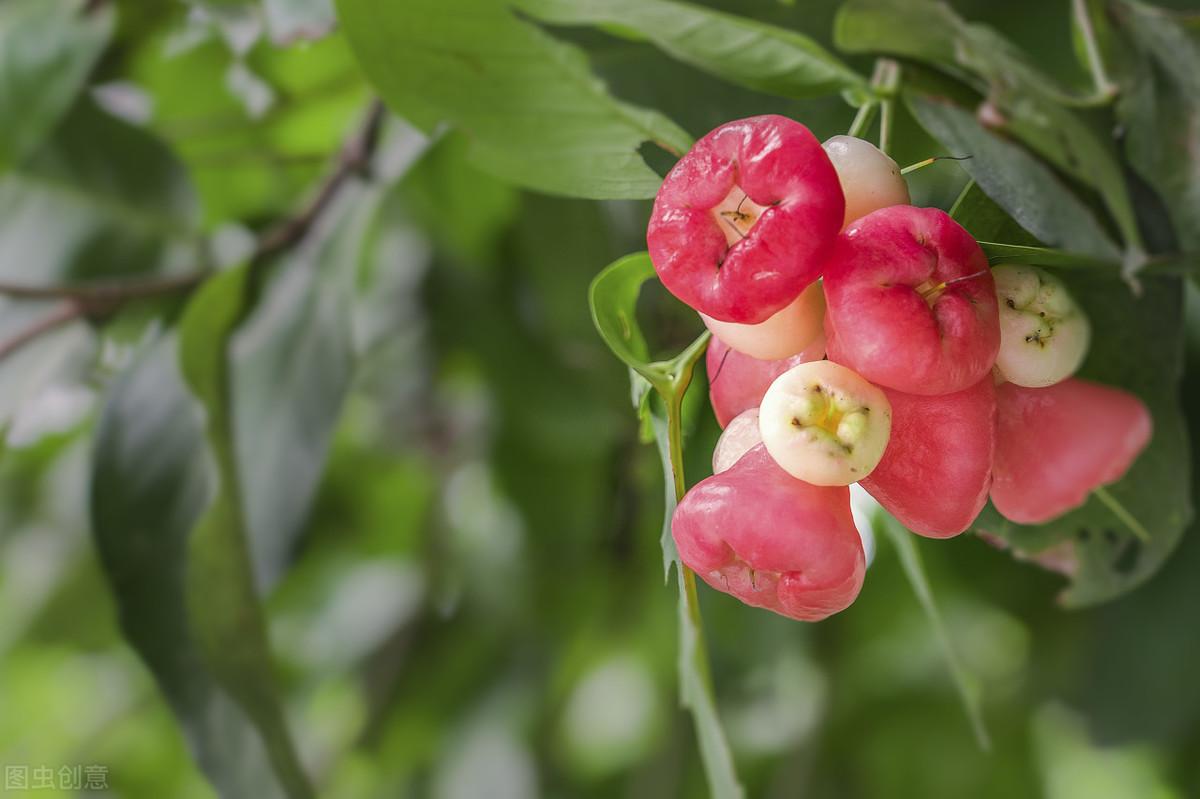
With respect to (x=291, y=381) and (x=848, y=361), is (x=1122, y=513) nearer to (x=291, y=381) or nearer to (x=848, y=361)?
(x=848, y=361)

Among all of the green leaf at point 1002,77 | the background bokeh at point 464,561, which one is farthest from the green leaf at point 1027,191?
the background bokeh at point 464,561

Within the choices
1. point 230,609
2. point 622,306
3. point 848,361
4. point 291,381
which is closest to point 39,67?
point 291,381

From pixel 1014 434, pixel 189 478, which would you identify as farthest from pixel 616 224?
pixel 1014 434

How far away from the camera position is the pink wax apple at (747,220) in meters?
0.27

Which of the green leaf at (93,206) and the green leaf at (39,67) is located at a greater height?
the green leaf at (39,67)

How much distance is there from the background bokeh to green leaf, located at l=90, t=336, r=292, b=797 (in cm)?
3

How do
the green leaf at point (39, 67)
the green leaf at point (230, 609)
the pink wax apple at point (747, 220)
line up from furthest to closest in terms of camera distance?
the green leaf at point (39, 67), the green leaf at point (230, 609), the pink wax apple at point (747, 220)

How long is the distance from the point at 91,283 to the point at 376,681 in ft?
1.32

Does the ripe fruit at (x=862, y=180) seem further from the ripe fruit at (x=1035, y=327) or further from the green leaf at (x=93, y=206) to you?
the green leaf at (x=93, y=206)

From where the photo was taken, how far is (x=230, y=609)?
0.56 m

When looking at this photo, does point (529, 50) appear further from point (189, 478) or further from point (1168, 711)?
point (1168, 711)

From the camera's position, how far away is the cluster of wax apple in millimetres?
273

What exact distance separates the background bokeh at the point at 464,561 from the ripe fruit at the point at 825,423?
0.30 meters

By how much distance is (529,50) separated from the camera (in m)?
0.38
